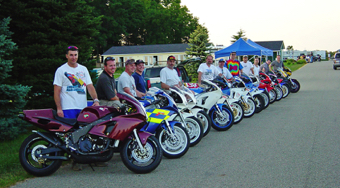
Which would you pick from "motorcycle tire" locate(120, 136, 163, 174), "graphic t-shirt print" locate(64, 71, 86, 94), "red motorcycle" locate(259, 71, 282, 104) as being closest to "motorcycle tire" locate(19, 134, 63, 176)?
"graphic t-shirt print" locate(64, 71, 86, 94)

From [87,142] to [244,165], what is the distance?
265 cm

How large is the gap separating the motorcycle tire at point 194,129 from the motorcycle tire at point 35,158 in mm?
3015

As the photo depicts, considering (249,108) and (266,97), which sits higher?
(266,97)

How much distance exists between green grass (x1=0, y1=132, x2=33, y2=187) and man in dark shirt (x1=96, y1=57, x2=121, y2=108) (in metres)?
1.79

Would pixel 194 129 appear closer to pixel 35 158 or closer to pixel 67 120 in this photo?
pixel 67 120

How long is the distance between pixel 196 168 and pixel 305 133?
3878 millimetres

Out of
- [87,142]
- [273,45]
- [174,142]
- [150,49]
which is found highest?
[273,45]

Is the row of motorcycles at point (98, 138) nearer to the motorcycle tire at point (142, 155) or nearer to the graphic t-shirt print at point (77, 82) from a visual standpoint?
the motorcycle tire at point (142, 155)

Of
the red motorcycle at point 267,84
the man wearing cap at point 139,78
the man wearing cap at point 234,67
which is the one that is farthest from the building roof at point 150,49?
the man wearing cap at point 139,78

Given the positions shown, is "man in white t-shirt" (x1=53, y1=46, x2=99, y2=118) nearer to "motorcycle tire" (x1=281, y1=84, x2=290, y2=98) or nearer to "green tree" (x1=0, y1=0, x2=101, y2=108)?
"green tree" (x1=0, y1=0, x2=101, y2=108)

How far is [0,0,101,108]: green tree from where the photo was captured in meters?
9.67

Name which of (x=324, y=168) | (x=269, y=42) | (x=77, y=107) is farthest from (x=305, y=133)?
(x=269, y=42)

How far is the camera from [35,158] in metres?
5.51

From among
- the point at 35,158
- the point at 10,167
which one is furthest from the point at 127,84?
the point at 10,167
